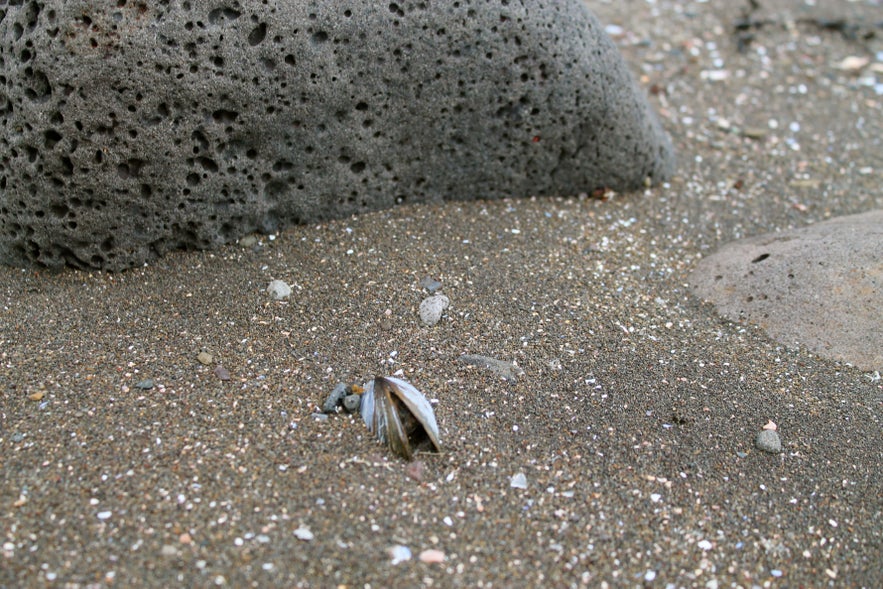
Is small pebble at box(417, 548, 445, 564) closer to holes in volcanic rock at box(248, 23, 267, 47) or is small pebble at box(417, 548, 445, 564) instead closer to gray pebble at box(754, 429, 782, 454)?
gray pebble at box(754, 429, 782, 454)

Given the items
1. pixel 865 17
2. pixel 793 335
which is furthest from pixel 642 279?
pixel 865 17

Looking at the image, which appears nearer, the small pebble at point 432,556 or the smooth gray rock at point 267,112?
the small pebble at point 432,556

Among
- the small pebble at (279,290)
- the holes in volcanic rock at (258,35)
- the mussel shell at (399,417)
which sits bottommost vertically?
the mussel shell at (399,417)

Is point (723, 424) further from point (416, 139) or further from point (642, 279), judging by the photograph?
point (416, 139)

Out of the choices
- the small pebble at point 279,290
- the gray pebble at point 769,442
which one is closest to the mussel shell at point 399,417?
the small pebble at point 279,290

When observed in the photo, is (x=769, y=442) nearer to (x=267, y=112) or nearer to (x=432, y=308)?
(x=432, y=308)

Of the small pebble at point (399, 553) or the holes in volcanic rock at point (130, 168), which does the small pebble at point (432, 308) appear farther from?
the holes in volcanic rock at point (130, 168)

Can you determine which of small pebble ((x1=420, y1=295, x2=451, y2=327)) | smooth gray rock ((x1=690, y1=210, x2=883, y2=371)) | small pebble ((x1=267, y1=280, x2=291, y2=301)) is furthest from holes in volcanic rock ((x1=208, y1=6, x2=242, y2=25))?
smooth gray rock ((x1=690, y1=210, x2=883, y2=371))
